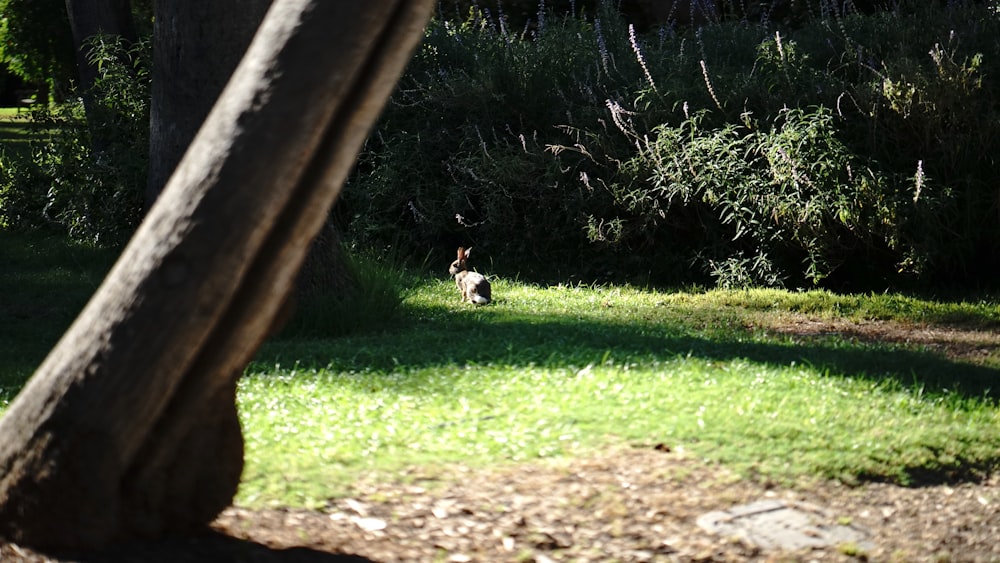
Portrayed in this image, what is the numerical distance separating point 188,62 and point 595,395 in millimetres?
4637

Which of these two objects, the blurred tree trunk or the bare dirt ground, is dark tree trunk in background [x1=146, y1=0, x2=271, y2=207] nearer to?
the blurred tree trunk

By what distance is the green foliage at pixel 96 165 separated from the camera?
11578mm

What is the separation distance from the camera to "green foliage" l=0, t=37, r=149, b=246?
11578 millimetres

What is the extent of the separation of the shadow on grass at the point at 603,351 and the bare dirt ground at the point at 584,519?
1.41 m

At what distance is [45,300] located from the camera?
936cm

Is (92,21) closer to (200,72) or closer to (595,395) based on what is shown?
(200,72)

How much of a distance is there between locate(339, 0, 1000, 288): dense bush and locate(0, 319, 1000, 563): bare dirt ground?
510 centimetres

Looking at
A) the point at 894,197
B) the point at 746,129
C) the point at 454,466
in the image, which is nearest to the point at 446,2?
the point at 746,129

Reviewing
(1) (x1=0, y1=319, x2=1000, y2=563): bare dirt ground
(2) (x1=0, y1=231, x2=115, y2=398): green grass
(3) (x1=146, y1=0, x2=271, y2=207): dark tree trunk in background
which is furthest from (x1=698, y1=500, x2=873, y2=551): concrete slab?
(3) (x1=146, y1=0, x2=271, y2=207): dark tree trunk in background

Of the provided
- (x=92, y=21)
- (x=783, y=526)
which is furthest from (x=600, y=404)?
(x=92, y=21)

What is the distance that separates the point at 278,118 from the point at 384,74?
411mm

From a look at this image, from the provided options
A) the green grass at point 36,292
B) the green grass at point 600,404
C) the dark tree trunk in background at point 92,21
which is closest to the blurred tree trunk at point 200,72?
the green grass at point 600,404

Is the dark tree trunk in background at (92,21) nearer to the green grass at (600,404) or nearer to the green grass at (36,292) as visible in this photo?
the green grass at (36,292)

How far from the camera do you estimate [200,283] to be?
3572 mm
